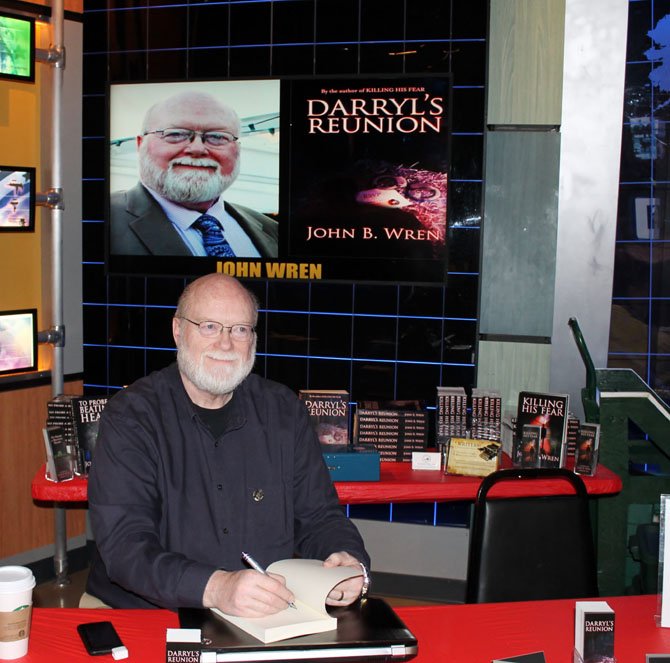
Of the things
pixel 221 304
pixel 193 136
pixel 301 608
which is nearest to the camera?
pixel 301 608

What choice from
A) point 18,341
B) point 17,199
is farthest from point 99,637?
point 17,199

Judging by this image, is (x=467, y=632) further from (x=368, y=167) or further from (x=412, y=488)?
(x=368, y=167)

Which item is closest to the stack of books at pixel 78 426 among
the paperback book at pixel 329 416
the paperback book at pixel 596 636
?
the paperback book at pixel 329 416

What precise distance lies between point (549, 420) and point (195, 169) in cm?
227

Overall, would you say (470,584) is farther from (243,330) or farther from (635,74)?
(635,74)

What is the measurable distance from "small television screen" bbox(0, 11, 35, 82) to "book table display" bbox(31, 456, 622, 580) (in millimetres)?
1798

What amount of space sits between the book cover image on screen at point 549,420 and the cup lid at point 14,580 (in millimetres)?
2220

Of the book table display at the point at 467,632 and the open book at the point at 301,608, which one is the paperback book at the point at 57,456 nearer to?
the book table display at the point at 467,632

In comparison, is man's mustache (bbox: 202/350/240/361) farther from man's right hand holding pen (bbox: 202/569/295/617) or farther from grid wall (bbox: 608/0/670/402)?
grid wall (bbox: 608/0/670/402)

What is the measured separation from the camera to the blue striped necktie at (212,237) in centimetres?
467

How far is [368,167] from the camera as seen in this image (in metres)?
4.45

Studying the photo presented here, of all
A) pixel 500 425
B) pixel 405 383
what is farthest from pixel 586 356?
pixel 405 383


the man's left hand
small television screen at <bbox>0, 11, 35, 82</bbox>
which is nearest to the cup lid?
the man's left hand

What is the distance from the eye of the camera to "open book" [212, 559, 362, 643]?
177 cm
